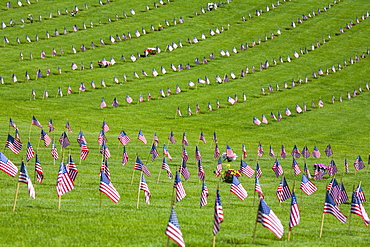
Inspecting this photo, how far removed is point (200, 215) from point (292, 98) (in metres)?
58.2

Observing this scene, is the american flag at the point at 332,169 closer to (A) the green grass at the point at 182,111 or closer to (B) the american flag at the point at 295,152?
(A) the green grass at the point at 182,111

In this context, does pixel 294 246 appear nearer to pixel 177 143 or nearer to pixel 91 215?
pixel 91 215

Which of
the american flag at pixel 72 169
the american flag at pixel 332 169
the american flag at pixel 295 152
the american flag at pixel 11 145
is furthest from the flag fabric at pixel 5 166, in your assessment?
the american flag at pixel 295 152

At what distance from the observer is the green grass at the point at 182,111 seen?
24.9 m

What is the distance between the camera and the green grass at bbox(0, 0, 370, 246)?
24.9 metres

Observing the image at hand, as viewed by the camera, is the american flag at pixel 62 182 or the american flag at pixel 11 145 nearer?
the american flag at pixel 62 182

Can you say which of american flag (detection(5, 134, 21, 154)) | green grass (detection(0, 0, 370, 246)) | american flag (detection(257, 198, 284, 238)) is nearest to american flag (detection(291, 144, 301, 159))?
green grass (detection(0, 0, 370, 246))

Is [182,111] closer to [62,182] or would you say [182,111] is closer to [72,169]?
[72,169]

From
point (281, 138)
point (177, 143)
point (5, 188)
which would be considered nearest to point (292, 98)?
point (281, 138)

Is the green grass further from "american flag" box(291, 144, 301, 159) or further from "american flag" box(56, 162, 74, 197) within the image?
"american flag" box(291, 144, 301, 159)

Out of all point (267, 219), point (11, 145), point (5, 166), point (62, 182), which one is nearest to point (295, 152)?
point (11, 145)

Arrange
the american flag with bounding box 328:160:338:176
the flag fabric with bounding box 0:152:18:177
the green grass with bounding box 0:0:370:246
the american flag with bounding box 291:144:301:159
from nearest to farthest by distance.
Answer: the green grass with bounding box 0:0:370:246 → the flag fabric with bounding box 0:152:18:177 → the american flag with bounding box 328:160:338:176 → the american flag with bounding box 291:144:301:159

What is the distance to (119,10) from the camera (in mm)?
113938

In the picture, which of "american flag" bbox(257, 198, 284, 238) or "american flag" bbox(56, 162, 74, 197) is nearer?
"american flag" bbox(257, 198, 284, 238)
